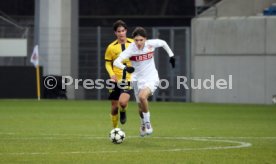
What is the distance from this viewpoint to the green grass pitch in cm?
1326

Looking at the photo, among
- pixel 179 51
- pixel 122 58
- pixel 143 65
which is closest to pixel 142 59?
pixel 143 65

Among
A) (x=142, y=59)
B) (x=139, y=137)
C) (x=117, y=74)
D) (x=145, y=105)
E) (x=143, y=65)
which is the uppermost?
(x=142, y=59)

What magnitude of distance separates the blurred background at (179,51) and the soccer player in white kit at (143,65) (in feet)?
67.3

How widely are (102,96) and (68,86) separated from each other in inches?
59.3

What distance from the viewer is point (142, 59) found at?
17.0 metres

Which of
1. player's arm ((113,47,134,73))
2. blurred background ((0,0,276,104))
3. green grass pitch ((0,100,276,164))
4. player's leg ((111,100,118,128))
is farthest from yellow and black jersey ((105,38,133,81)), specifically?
blurred background ((0,0,276,104))

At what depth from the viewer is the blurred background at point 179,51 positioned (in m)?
37.6

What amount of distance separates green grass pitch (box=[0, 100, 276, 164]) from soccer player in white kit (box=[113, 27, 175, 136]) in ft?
1.72

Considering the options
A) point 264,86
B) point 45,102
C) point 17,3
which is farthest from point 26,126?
point 17,3

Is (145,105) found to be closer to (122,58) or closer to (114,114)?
(122,58)

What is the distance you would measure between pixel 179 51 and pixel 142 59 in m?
23.1

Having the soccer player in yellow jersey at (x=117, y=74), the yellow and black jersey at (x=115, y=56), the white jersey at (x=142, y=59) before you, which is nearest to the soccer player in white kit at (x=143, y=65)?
the white jersey at (x=142, y=59)

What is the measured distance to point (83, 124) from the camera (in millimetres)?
22484

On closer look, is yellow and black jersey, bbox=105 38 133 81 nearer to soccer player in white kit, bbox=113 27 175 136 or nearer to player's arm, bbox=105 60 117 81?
player's arm, bbox=105 60 117 81
